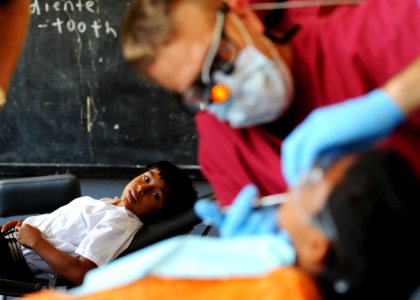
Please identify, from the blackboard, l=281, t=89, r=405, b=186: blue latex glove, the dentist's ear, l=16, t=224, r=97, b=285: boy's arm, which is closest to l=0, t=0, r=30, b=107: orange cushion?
the dentist's ear

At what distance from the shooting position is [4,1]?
60.1 inches

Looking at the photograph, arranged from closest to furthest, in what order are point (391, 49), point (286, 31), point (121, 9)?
point (391, 49)
point (286, 31)
point (121, 9)

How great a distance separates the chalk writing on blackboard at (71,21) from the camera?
3211 mm

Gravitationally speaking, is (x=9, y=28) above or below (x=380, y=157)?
above

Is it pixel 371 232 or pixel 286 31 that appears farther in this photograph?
pixel 286 31

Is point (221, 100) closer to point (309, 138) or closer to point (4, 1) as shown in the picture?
point (309, 138)

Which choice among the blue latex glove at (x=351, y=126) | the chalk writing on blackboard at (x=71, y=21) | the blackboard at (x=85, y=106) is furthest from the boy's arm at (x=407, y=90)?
the chalk writing on blackboard at (x=71, y=21)

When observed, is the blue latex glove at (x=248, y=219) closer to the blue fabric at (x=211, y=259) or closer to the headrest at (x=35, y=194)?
the blue fabric at (x=211, y=259)

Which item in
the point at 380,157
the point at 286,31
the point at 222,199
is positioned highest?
the point at 286,31

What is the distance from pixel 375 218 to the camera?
2.66 feet

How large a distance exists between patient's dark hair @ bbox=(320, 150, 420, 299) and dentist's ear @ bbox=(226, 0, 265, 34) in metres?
0.32

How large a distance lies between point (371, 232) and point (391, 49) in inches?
12.2

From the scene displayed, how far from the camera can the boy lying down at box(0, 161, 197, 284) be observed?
86.7 inches

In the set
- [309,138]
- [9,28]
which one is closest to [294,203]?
[309,138]
